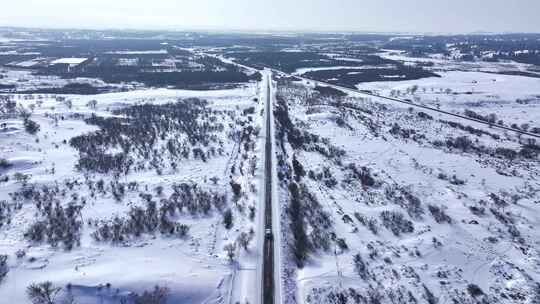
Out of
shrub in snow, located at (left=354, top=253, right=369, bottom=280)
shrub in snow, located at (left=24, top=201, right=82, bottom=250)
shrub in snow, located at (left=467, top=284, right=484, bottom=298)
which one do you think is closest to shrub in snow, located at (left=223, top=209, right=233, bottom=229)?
shrub in snow, located at (left=354, top=253, right=369, bottom=280)

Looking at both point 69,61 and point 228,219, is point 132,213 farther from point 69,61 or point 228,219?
point 69,61

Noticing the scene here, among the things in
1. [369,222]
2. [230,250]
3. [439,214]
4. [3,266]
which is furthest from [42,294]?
[439,214]

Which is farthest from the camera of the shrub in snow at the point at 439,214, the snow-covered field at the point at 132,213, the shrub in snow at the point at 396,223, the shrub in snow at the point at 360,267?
the shrub in snow at the point at 439,214

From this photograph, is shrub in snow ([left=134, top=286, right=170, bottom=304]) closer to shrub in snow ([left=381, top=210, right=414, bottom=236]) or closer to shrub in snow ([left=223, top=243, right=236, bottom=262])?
shrub in snow ([left=223, top=243, right=236, bottom=262])

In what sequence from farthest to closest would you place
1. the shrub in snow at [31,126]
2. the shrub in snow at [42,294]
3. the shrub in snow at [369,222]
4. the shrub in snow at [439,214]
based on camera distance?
the shrub in snow at [31,126] < the shrub in snow at [439,214] < the shrub in snow at [369,222] < the shrub in snow at [42,294]

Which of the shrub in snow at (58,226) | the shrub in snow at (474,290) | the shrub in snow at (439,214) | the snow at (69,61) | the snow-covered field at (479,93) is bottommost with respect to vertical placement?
the shrub in snow at (474,290)

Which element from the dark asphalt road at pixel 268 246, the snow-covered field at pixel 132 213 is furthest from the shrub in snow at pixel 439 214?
the snow-covered field at pixel 132 213

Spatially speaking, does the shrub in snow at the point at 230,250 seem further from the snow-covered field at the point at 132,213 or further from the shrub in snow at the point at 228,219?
the shrub in snow at the point at 228,219
